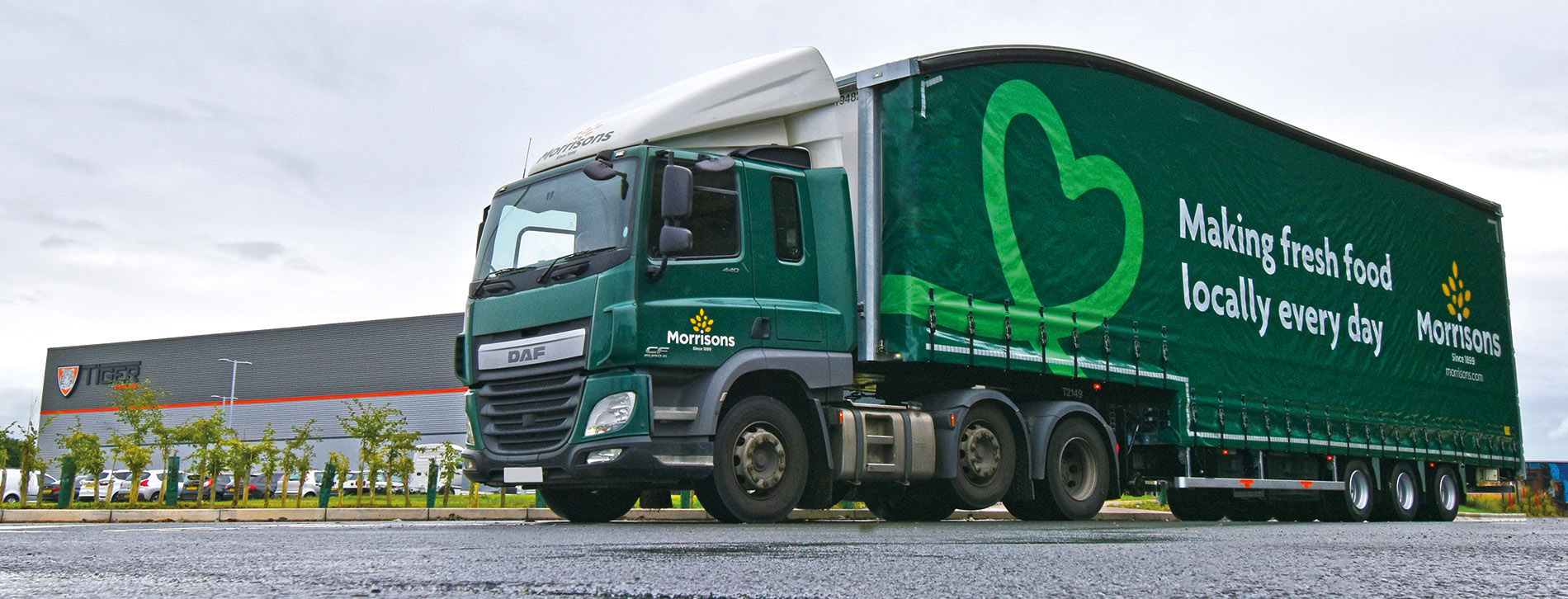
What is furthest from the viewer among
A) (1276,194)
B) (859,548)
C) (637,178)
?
(1276,194)

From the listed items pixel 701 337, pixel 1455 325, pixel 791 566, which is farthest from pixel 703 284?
pixel 1455 325

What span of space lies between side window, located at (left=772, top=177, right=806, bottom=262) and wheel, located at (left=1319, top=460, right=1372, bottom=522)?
7.33 m

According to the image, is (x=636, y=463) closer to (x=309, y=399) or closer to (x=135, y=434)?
(x=135, y=434)

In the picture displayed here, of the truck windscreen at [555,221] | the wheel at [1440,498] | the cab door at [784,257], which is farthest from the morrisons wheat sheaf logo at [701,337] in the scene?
the wheel at [1440,498]

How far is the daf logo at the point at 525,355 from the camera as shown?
359 inches

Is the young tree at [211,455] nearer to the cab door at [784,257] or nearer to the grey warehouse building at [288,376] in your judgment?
the cab door at [784,257]

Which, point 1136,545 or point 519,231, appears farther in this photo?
point 519,231

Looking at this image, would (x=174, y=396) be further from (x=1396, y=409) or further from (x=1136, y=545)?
(x=1136, y=545)

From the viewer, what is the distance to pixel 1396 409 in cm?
1433

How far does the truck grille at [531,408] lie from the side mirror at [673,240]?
1004 millimetres

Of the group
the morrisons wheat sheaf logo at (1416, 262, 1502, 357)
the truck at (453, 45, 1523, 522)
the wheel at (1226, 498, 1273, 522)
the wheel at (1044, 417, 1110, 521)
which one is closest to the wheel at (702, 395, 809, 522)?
the truck at (453, 45, 1523, 522)

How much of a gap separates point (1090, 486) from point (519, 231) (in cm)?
526

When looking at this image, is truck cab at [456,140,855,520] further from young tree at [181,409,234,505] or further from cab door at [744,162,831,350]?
young tree at [181,409,234,505]

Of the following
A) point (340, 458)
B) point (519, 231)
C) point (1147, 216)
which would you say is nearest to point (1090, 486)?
point (1147, 216)
